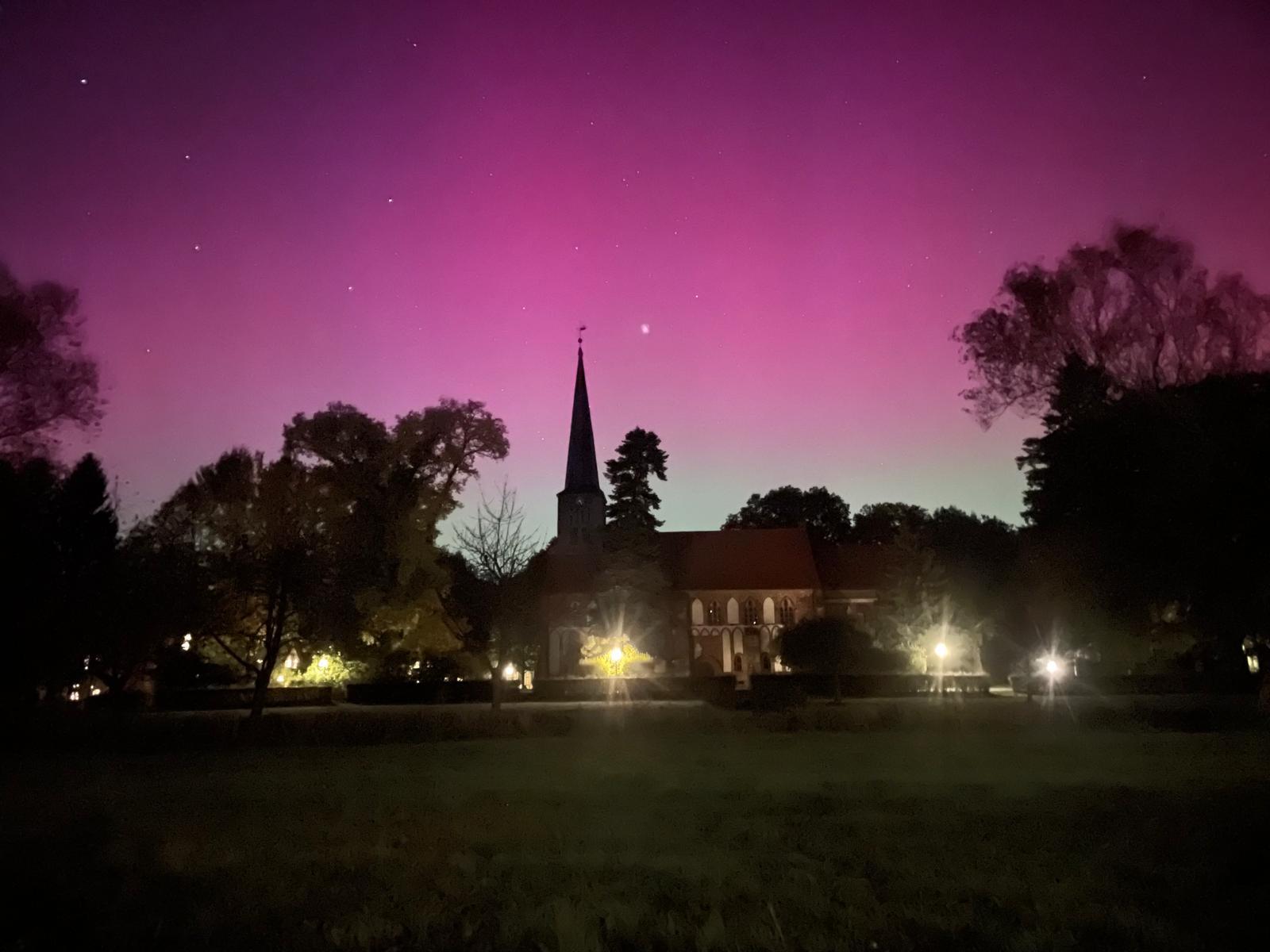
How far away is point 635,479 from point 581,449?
56.7 ft

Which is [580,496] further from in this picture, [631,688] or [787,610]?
[631,688]

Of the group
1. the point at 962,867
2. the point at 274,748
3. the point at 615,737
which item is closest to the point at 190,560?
the point at 274,748

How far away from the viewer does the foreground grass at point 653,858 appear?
21.3 feet

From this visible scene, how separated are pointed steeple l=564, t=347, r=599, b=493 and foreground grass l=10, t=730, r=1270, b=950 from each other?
63526 millimetres

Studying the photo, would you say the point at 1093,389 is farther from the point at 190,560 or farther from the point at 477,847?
the point at 190,560

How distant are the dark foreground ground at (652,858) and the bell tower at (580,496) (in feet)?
205

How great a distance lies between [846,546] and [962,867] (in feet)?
222

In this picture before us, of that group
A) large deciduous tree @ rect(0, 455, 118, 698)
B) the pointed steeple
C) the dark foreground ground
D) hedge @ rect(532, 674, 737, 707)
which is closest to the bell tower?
the pointed steeple

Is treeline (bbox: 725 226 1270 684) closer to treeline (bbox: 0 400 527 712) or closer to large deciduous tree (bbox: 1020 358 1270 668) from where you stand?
large deciduous tree (bbox: 1020 358 1270 668)

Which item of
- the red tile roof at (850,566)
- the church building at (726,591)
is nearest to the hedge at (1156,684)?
the church building at (726,591)

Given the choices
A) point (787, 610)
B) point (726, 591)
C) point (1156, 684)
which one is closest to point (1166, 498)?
point (1156, 684)

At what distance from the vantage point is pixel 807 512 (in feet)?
287

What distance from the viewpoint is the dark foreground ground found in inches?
255

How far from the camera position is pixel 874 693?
45188 mm
